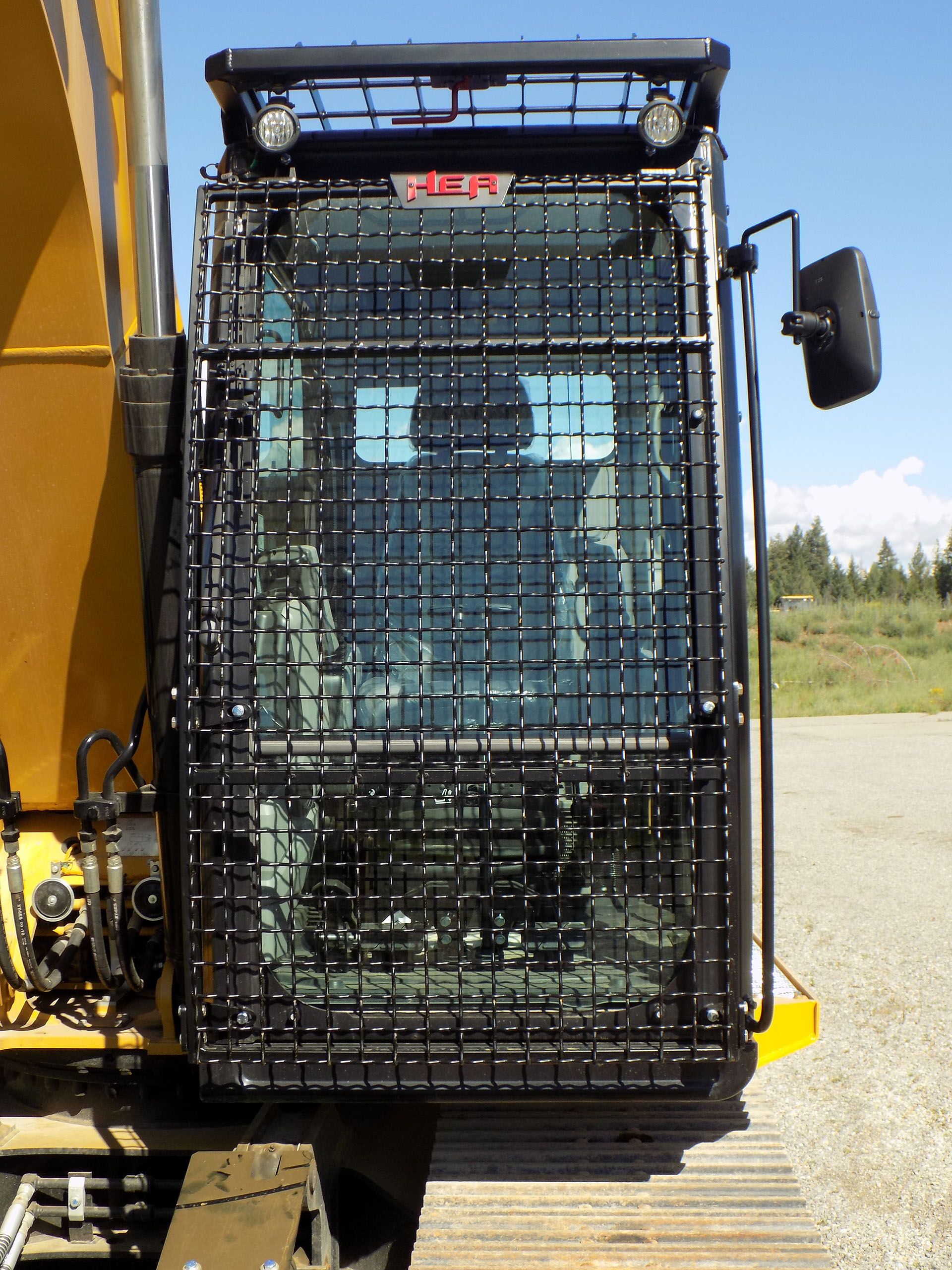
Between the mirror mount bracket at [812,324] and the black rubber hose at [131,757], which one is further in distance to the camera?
the black rubber hose at [131,757]

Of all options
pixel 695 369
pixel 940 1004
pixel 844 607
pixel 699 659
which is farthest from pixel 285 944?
pixel 844 607

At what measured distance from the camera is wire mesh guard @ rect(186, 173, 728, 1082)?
2.16 meters

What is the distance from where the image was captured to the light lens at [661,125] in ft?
7.37

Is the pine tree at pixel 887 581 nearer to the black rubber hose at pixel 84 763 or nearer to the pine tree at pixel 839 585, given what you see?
the pine tree at pixel 839 585

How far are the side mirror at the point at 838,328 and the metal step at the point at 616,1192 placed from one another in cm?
153

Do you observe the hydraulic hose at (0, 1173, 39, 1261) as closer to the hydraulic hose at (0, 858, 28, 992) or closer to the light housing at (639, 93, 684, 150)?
the hydraulic hose at (0, 858, 28, 992)

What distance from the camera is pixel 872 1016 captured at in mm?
5492

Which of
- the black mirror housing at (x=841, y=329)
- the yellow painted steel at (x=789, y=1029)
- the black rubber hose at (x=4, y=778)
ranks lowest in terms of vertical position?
the yellow painted steel at (x=789, y=1029)

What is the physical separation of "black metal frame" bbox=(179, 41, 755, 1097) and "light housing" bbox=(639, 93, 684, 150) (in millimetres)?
80

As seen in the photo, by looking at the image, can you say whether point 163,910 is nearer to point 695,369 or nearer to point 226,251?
point 226,251

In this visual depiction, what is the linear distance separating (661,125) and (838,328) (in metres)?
0.57

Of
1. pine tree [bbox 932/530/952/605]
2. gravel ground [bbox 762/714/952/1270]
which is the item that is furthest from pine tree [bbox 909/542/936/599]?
gravel ground [bbox 762/714/952/1270]

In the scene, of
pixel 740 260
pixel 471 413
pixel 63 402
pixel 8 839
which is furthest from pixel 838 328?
pixel 8 839

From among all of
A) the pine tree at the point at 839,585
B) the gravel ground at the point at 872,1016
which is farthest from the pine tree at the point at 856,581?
the gravel ground at the point at 872,1016
